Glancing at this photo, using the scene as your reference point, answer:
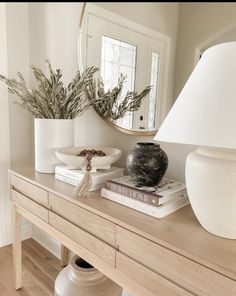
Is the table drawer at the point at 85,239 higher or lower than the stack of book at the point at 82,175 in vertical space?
lower

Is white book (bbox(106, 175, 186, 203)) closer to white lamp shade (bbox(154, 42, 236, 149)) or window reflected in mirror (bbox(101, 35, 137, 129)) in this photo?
white lamp shade (bbox(154, 42, 236, 149))

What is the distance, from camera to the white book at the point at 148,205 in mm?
777

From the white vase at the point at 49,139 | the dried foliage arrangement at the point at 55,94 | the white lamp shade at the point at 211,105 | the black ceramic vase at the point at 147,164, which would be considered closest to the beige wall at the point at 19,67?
the dried foliage arrangement at the point at 55,94

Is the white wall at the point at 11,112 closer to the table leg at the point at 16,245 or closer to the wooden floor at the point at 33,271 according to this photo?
the wooden floor at the point at 33,271

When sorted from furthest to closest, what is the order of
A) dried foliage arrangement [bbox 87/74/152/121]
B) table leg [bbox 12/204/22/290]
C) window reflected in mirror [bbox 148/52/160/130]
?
table leg [bbox 12/204/22/290]
dried foliage arrangement [bbox 87/74/152/121]
window reflected in mirror [bbox 148/52/160/130]

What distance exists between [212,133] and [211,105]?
0.07m

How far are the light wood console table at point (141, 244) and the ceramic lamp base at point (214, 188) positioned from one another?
44 millimetres

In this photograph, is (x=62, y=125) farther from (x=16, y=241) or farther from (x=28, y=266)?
(x=28, y=266)

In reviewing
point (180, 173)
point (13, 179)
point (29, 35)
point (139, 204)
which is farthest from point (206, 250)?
point (29, 35)

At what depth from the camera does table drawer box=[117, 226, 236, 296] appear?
55 cm

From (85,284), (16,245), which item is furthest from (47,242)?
(85,284)

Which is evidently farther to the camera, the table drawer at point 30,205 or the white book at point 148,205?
the table drawer at point 30,205

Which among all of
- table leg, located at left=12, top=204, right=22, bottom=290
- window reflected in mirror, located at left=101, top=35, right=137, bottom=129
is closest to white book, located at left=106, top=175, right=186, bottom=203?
window reflected in mirror, located at left=101, top=35, right=137, bottom=129

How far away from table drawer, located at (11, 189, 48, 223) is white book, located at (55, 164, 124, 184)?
0.61ft
